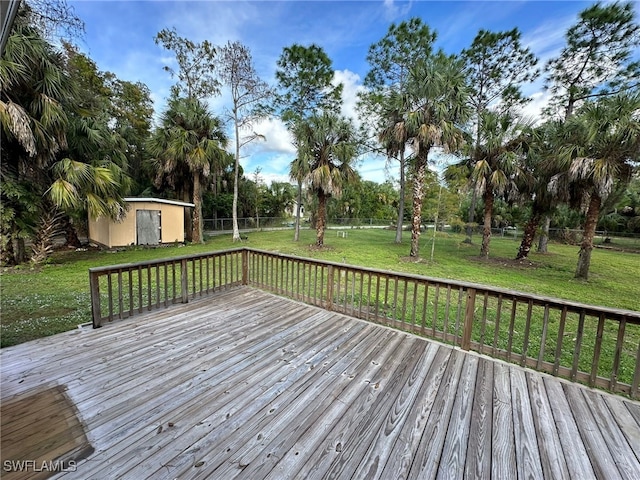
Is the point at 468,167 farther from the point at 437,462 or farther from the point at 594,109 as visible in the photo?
the point at 437,462

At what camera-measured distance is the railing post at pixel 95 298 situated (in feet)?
9.86

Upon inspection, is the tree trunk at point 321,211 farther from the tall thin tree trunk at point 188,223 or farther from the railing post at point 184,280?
the tall thin tree trunk at point 188,223

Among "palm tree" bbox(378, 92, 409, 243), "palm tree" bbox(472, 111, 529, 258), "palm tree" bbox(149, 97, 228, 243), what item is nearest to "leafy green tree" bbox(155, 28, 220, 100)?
"palm tree" bbox(149, 97, 228, 243)

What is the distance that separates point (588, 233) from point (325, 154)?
27.3 ft

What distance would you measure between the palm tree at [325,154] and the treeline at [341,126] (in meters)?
0.06

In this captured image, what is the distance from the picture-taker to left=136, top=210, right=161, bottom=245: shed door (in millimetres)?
10914

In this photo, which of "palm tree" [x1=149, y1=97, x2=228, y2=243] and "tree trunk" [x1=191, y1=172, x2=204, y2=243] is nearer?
"palm tree" [x1=149, y1=97, x2=228, y2=243]

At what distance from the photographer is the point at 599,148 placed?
673 centimetres

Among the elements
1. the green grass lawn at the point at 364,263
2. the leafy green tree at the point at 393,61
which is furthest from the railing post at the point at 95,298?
the leafy green tree at the point at 393,61

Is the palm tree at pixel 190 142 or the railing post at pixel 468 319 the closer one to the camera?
the railing post at pixel 468 319

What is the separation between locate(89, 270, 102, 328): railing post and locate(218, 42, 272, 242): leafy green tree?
10700mm

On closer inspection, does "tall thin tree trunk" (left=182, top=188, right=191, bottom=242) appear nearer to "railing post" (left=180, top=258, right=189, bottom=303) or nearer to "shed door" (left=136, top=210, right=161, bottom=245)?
"shed door" (left=136, top=210, right=161, bottom=245)

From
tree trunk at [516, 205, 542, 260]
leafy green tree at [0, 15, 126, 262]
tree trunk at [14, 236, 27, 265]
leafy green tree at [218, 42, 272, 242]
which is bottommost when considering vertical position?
tree trunk at [14, 236, 27, 265]

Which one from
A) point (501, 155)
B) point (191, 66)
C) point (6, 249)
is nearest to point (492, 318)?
point (501, 155)
